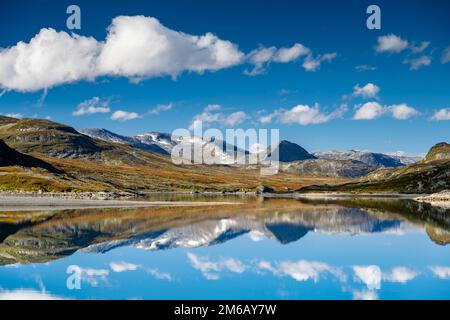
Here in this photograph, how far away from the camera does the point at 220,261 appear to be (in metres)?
41.1

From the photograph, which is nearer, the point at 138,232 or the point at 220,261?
the point at 220,261

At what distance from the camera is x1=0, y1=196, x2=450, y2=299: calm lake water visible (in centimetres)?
2912

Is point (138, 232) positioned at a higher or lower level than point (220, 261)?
higher

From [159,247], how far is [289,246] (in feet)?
47.4

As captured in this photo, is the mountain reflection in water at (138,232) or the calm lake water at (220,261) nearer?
the calm lake water at (220,261)

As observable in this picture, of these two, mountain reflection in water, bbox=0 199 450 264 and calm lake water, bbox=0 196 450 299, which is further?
mountain reflection in water, bbox=0 199 450 264

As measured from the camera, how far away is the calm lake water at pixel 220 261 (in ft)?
95.6
